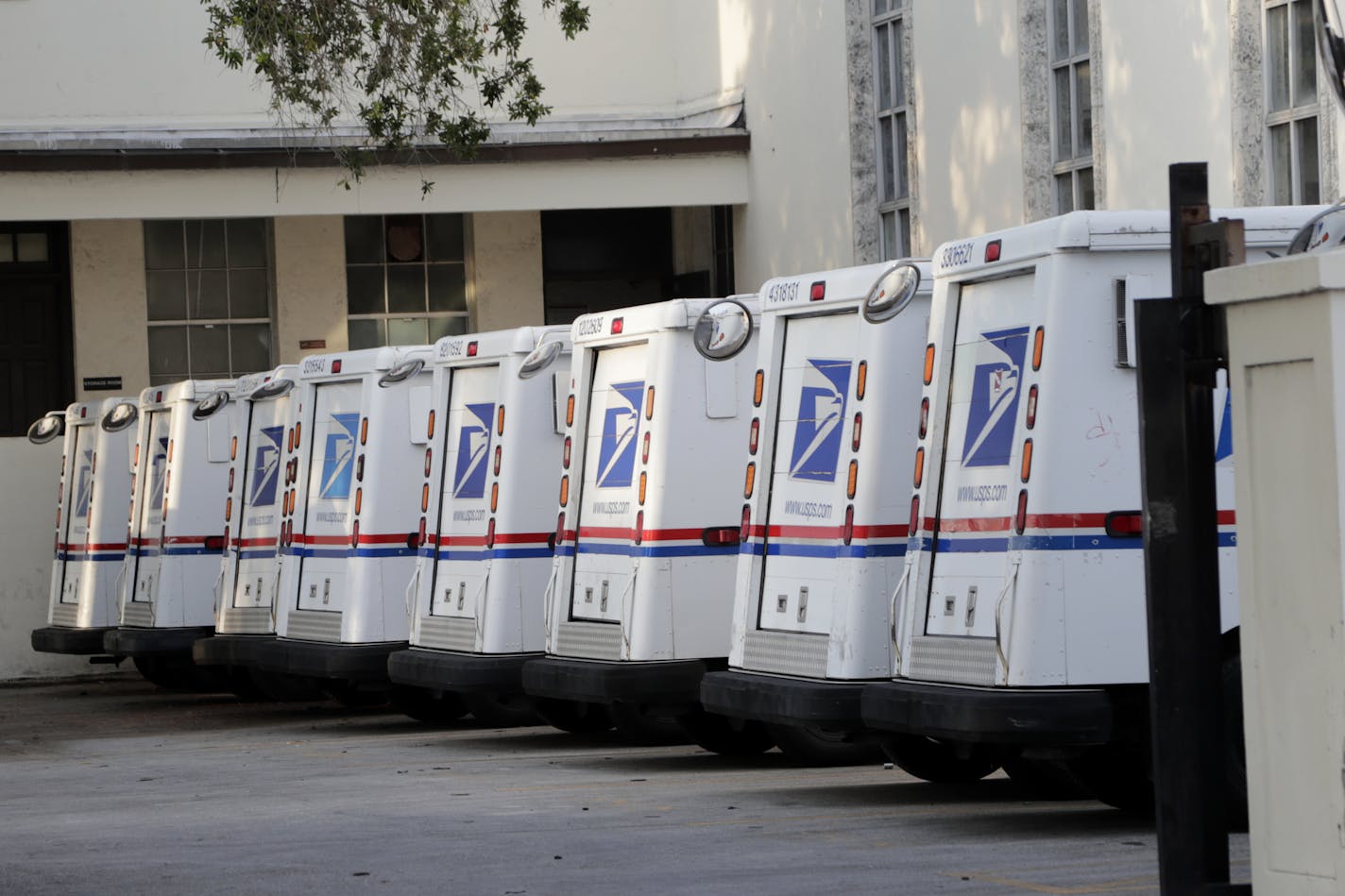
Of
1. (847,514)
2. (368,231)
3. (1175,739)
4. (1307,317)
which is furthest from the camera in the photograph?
(368,231)

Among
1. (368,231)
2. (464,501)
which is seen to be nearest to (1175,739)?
(464,501)

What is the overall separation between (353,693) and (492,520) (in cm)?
356

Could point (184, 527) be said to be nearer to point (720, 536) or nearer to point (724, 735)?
point (724, 735)

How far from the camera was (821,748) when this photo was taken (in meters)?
12.8

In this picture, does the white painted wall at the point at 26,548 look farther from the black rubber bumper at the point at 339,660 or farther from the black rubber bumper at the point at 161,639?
the black rubber bumper at the point at 339,660

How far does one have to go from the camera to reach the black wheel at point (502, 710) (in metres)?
15.3

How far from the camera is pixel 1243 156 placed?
14.9 m

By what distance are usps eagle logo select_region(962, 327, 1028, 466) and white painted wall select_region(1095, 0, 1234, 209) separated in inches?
214

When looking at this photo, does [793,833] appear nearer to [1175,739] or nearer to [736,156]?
[1175,739]

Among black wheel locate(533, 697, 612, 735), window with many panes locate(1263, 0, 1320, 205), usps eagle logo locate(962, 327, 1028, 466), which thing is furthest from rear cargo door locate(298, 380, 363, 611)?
usps eagle logo locate(962, 327, 1028, 466)

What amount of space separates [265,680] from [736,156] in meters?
7.89

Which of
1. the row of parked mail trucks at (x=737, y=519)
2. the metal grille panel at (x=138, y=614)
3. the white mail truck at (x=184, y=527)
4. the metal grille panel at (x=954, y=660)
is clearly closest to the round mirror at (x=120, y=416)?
the row of parked mail trucks at (x=737, y=519)

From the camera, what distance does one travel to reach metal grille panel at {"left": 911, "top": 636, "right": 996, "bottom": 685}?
9.74m

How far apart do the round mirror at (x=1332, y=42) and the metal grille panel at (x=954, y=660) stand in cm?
339
